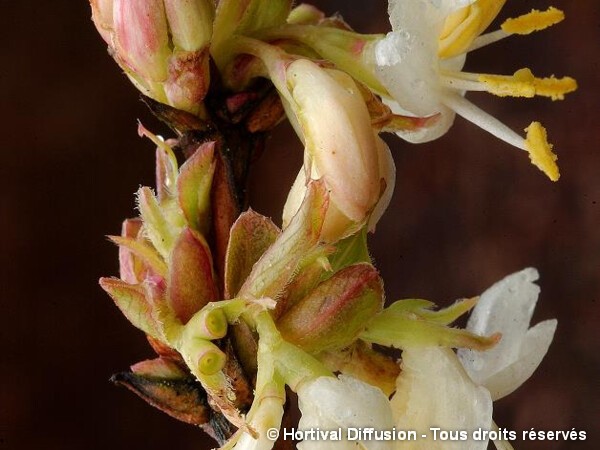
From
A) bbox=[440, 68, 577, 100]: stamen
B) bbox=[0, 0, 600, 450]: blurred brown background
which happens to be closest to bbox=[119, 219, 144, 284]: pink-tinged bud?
bbox=[440, 68, 577, 100]: stamen

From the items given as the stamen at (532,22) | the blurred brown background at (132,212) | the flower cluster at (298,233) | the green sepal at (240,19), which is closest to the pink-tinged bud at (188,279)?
the flower cluster at (298,233)

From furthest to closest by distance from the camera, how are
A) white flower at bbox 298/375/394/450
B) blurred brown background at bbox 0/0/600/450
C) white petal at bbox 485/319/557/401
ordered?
blurred brown background at bbox 0/0/600/450
white petal at bbox 485/319/557/401
white flower at bbox 298/375/394/450

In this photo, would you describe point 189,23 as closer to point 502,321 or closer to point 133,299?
point 133,299

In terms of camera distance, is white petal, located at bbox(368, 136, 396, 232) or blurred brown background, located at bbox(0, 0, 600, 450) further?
blurred brown background, located at bbox(0, 0, 600, 450)

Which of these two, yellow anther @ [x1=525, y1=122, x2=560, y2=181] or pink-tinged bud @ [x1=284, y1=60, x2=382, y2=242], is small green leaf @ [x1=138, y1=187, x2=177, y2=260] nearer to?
pink-tinged bud @ [x1=284, y1=60, x2=382, y2=242]

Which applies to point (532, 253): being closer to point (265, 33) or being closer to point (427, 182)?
point (427, 182)

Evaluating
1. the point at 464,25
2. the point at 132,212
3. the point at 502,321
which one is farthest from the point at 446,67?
the point at 132,212

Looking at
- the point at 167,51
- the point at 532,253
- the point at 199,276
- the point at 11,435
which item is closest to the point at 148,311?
the point at 199,276
